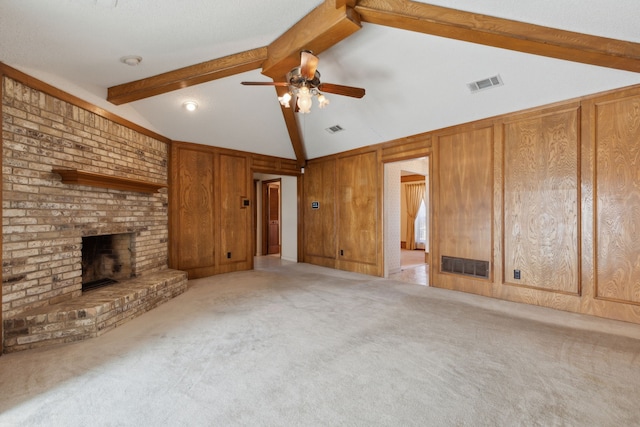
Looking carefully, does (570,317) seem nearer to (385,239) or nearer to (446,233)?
(446,233)

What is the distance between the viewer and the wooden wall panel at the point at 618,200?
3188 mm

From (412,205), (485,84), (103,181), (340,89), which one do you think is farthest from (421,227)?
(103,181)

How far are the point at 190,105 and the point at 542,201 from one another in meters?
4.96

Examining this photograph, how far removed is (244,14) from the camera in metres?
2.54

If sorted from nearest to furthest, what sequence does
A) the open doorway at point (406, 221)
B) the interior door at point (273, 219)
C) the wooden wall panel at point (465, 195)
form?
the wooden wall panel at point (465, 195) → the open doorway at point (406, 221) → the interior door at point (273, 219)

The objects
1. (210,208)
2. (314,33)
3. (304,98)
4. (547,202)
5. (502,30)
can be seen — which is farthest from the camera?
(210,208)

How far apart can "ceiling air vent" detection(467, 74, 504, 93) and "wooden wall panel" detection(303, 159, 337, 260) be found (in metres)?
3.17

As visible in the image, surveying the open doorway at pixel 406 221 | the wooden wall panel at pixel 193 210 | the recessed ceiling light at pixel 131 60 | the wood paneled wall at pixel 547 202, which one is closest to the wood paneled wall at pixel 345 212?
the open doorway at pixel 406 221

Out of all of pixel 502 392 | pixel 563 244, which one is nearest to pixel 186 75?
pixel 502 392

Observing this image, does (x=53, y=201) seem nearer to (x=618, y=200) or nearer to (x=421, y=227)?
(x=618, y=200)

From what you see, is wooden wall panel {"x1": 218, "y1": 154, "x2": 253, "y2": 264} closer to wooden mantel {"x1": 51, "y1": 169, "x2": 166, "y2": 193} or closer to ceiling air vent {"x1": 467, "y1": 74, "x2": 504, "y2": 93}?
wooden mantel {"x1": 51, "y1": 169, "x2": 166, "y2": 193}

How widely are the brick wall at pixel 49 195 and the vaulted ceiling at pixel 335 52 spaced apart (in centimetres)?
31

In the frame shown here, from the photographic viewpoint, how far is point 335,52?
11.4 ft

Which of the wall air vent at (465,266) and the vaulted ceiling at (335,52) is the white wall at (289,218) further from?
the wall air vent at (465,266)
